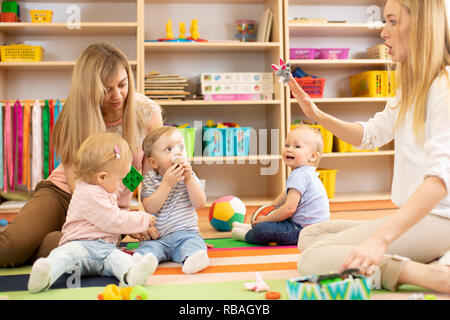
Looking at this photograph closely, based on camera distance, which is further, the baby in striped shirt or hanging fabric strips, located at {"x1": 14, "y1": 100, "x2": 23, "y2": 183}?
hanging fabric strips, located at {"x1": 14, "y1": 100, "x2": 23, "y2": 183}

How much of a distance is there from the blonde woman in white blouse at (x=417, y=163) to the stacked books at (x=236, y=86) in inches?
72.4

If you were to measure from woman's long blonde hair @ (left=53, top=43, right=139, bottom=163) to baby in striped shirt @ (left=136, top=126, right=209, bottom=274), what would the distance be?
21cm

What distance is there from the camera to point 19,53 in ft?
9.71

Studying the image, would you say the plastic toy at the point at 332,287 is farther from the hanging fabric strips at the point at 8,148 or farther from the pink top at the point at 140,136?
the hanging fabric strips at the point at 8,148

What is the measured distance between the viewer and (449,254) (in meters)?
1.09

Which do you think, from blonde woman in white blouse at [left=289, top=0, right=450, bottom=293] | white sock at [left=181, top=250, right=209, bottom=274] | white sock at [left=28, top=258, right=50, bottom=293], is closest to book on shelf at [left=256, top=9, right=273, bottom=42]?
blonde woman in white blouse at [left=289, top=0, right=450, bottom=293]

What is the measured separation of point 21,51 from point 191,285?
7.63 ft

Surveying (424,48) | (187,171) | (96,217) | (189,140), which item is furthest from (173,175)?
(189,140)

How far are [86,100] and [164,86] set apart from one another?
143cm

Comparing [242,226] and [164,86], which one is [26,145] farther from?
[242,226]

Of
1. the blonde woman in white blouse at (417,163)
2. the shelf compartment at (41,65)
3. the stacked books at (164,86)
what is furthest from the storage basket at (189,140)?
the blonde woman in white blouse at (417,163)

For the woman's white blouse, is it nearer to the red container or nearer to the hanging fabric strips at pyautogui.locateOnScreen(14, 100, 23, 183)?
the hanging fabric strips at pyautogui.locateOnScreen(14, 100, 23, 183)

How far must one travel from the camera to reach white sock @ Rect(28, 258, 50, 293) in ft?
3.70

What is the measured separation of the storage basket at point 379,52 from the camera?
3236mm
